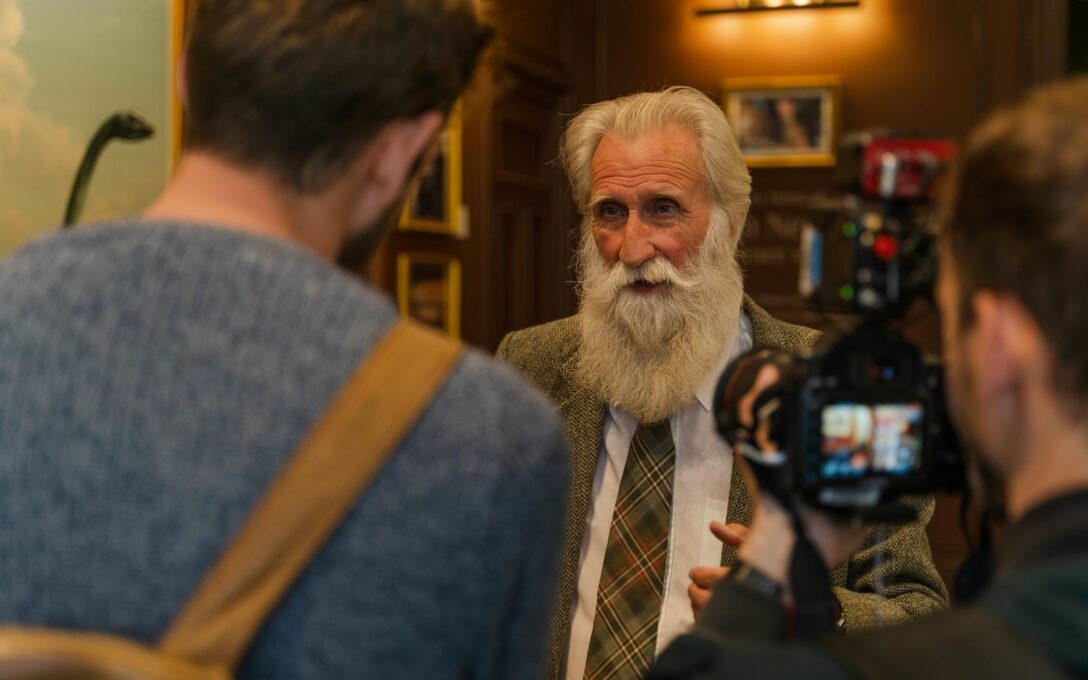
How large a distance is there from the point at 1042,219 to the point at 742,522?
1297mm

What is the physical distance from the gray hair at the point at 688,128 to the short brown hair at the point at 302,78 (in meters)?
1.40

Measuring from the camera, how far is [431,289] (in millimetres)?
4793

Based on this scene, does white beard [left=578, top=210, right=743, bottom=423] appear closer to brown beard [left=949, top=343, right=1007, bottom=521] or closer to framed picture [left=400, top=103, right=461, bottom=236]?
brown beard [left=949, top=343, right=1007, bottom=521]

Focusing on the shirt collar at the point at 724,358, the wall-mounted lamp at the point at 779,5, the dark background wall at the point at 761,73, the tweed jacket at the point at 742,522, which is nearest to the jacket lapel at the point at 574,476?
the tweed jacket at the point at 742,522

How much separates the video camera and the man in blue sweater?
37cm

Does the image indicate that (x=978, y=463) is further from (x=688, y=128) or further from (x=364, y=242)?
(x=688, y=128)

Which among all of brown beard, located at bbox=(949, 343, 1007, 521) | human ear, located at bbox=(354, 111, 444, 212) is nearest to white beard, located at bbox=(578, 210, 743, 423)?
brown beard, located at bbox=(949, 343, 1007, 521)

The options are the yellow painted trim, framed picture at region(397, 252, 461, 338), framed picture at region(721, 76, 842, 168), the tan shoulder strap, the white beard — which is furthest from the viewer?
framed picture at region(721, 76, 842, 168)

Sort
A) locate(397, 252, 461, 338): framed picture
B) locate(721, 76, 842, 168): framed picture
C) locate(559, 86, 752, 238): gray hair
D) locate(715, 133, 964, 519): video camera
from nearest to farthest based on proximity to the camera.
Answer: locate(715, 133, 964, 519): video camera < locate(559, 86, 752, 238): gray hair < locate(397, 252, 461, 338): framed picture < locate(721, 76, 842, 168): framed picture

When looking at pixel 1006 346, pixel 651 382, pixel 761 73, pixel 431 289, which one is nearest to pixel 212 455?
pixel 1006 346

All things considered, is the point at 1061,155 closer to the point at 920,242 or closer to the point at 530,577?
the point at 920,242

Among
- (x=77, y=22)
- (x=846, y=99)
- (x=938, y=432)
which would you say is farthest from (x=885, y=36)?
(x=938, y=432)

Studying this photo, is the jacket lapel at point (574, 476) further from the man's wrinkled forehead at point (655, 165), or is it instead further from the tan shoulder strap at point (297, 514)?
the tan shoulder strap at point (297, 514)

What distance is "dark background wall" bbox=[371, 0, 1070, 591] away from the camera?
5.85 m
